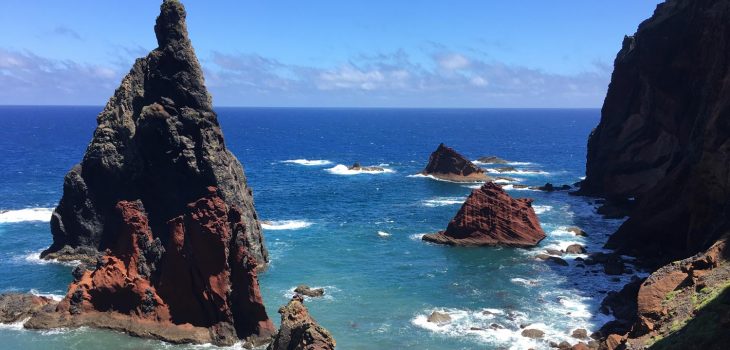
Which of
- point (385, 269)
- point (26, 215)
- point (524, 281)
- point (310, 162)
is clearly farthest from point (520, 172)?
point (26, 215)

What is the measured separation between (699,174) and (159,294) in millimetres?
48571

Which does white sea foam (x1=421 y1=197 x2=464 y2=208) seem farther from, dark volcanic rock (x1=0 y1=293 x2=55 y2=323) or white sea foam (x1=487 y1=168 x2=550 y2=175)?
dark volcanic rock (x1=0 y1=293 x2=55 y2=323)

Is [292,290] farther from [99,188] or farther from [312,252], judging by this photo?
[99,188]

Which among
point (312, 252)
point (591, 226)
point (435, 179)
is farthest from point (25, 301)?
point (435, 179)

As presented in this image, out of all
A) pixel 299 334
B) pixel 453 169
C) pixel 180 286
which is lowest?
pixel 180 286

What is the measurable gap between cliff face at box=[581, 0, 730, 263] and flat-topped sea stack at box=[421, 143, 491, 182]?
82.2ft

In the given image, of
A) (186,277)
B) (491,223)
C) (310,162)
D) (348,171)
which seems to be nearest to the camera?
(186,277)

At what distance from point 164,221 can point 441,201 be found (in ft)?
201

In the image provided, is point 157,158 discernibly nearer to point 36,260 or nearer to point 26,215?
point 36,260

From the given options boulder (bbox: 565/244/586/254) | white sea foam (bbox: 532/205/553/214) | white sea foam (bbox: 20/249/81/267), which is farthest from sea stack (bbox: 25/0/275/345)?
white sea foam (bbox: 532/205/553/214)

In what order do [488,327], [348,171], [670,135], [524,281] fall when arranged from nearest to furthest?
[488,327]
[524,281]
[670,135]
[348,171]

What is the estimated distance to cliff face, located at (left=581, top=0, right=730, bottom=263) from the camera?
2290 inches

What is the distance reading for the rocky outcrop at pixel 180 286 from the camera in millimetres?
49062

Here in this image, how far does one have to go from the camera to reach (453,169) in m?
135
